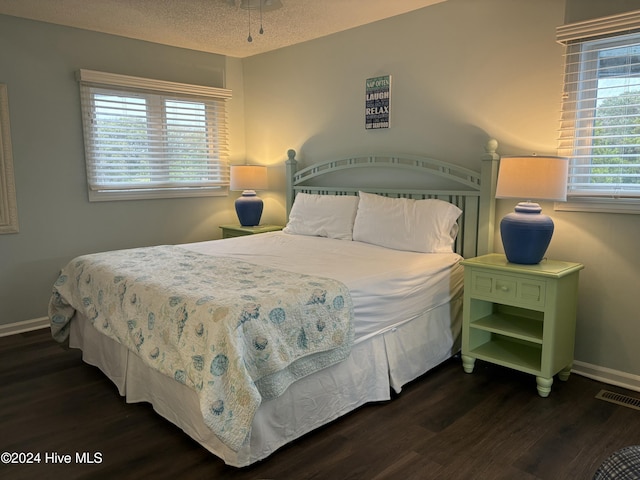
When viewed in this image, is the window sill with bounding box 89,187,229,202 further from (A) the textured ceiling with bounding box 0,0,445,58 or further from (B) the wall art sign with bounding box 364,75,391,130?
(B) the wall art sign with bounding box 364,75,391,130

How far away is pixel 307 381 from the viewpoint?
87.0 inches

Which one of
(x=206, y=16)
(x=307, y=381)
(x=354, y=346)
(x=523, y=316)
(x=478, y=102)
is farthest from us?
(x=206, y=16)

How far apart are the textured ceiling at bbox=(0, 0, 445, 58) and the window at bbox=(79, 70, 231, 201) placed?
0.41 m

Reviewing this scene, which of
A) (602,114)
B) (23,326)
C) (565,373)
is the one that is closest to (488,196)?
(602,114)

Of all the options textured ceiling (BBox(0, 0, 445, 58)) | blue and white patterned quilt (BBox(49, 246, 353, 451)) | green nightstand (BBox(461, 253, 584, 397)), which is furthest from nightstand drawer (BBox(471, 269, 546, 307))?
textured ceiling (BBox(0, 0, 445, 58))

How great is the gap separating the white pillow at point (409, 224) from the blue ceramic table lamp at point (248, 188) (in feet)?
4.52

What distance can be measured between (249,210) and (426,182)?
1798 mm

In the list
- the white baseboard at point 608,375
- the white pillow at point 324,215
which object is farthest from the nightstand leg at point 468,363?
the white pillow at point 324,215

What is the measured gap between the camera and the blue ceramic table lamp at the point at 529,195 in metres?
2.56

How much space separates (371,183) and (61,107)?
8.57ft

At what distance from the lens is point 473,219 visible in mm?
3223

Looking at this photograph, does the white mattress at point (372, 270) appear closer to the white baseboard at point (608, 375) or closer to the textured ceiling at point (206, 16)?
the white baseboard at point (608, 375)

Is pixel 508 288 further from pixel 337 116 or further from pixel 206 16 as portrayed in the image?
pixel 206 16

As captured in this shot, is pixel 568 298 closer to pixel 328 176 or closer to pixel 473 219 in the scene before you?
pixel 473 219
